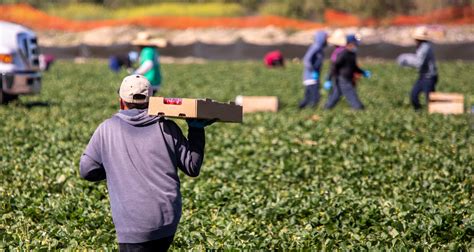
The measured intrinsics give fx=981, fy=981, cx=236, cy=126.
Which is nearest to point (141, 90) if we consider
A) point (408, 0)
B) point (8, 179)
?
point (8, 179)

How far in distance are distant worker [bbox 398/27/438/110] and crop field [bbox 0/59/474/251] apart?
1076mm

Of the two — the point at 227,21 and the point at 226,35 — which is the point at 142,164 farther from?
the point at 227,21

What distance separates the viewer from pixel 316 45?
64.2 ft

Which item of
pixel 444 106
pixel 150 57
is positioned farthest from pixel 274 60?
pixel 150 57

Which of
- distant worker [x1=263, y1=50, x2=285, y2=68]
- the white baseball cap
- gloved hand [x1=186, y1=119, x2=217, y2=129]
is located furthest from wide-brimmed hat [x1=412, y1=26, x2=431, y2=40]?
distant worker [x1=263, y1=50, x2=285, y2=68]

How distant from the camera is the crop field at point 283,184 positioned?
8.38 m

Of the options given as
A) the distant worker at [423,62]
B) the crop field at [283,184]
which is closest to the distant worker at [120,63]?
the crop field at [283,184]

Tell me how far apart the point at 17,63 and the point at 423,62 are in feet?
25.6

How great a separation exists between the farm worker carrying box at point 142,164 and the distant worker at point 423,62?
44.2 feet

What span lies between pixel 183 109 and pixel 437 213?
12.9 ft

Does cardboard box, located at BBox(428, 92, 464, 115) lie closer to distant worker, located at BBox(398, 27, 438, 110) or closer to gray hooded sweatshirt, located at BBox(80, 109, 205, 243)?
distant worker, located at BBox(398, 27, 438, 110)

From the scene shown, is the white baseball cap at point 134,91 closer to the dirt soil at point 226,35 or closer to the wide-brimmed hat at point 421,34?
the wide-brimmed hat at point 421,34

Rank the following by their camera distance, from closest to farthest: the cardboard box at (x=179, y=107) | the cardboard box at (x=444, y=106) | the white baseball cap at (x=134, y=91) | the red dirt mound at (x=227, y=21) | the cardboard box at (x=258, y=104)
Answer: the cardboard box at (x=179, y=107)
the white baseball cap at (x=134, y=91)
the cardboard box at (x=444, y=106)
the cardboard box at (x=258, y=104)
the red dirt mound at (x=227, y=21)

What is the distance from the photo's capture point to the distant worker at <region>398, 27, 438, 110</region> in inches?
752
